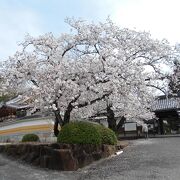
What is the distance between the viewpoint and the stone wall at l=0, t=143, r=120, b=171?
1357cm

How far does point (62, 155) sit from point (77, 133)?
149 centimetres

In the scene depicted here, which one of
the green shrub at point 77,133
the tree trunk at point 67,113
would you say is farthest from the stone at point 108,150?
the tree trunk at point 67,113

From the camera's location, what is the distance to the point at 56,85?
50.4ft

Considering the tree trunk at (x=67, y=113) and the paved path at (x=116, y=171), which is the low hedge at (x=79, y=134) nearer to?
the paved path at (x=116, y=171)

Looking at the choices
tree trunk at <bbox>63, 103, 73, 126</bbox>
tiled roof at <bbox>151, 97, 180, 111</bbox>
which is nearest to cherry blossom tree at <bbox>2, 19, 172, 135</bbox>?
tree trunk at <bbox>63, 103, 73, 126</bbox>

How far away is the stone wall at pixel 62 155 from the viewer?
13.6 m

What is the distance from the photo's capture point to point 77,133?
14789 mm

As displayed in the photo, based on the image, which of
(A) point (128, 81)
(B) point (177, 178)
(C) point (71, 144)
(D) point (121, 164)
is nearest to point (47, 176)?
(C) point (71, 144)

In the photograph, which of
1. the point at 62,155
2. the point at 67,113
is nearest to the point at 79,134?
the point at 62,155

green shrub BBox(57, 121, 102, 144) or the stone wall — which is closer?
the stone wall

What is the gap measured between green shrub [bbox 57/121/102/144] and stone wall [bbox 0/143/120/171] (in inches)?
10.3

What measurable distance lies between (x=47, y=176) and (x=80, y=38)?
6818mm

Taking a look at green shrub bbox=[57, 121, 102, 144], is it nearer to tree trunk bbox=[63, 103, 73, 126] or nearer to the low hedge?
the low hedge

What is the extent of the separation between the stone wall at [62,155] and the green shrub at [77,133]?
26 cm
